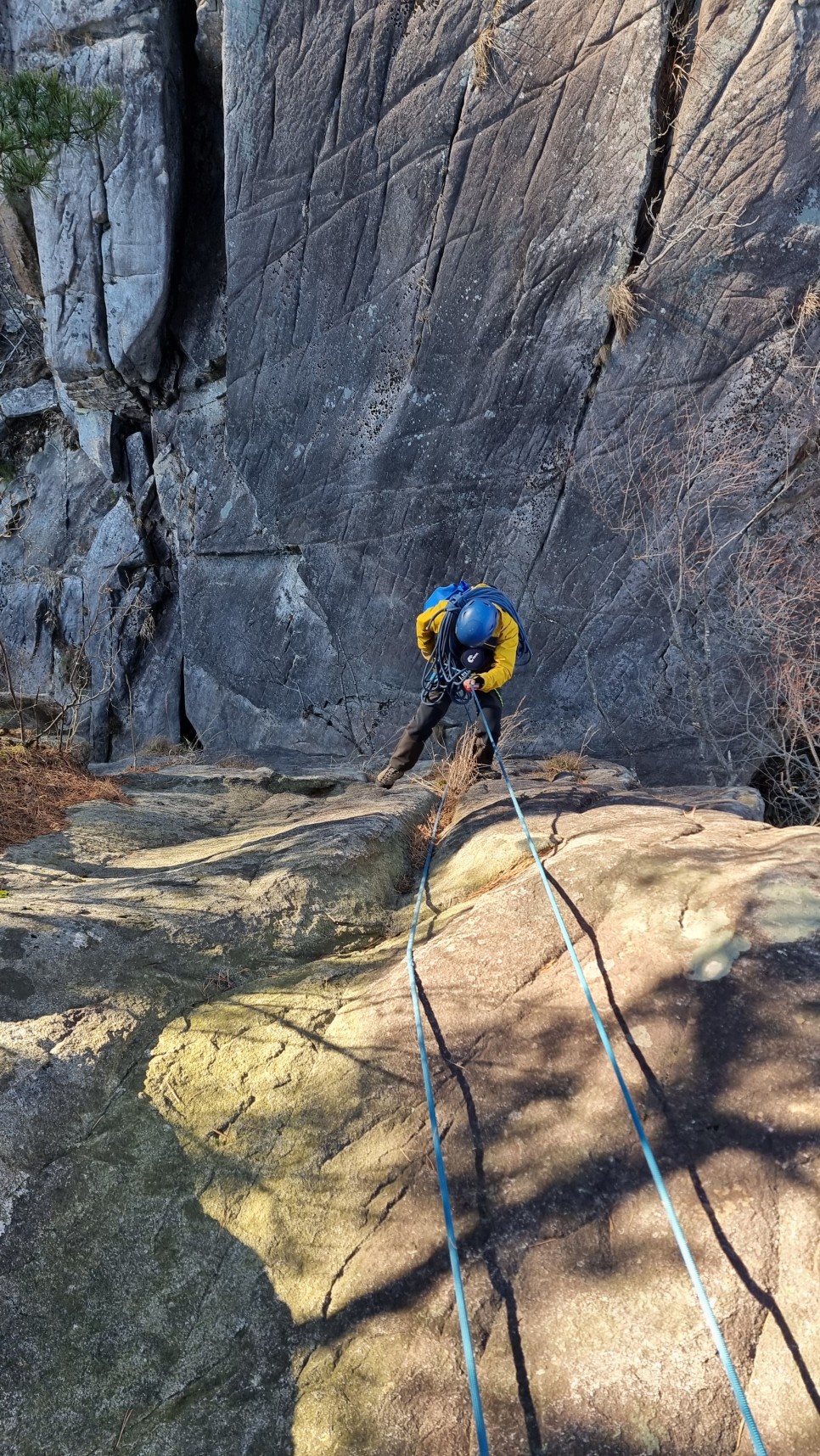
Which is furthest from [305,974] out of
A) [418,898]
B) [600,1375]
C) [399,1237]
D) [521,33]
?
[521,33]

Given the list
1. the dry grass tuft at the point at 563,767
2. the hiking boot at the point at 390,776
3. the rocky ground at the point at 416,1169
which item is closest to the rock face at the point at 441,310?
the dry grass tuft at the point at 563,767

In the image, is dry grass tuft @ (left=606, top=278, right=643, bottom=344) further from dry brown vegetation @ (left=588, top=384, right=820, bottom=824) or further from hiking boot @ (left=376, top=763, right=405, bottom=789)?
hiking boot @ (left=376, top=763, right=405, bottom=789)

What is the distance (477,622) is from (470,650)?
28 cm

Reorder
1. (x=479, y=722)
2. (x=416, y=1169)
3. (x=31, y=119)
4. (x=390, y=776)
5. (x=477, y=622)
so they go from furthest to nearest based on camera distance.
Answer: (x=390, y=776) → (x=479, y=722) → (x=477, y=622) → (x=31, y=119) → (x=416, y=1169)

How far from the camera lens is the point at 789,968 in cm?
274

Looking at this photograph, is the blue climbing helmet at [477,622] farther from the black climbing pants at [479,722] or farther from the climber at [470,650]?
the black climbing pants at [479,722]

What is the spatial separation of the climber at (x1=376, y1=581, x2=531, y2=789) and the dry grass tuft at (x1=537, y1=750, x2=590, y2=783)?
477 millimetres

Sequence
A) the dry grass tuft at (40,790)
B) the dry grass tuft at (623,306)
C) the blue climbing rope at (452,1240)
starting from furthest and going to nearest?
1. the dry grass tuft at (623,306)
2. the dry grass tuft at (40,790)
3. the blue climbing rope at (452,1240)

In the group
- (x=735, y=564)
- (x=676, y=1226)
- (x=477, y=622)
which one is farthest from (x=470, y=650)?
(x=676, y=1226)

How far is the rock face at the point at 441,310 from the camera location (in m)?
7.94

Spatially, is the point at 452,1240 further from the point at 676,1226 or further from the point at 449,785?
the point at 449,785

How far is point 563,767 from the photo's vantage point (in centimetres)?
660

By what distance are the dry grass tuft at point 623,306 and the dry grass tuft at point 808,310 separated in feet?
4.90

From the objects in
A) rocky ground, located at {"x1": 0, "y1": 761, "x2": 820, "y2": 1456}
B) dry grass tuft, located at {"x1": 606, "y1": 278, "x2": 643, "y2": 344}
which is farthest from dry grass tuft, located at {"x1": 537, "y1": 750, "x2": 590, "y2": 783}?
dry grass tuft, located at {"x1": 606, "y1": 278, "x2": 643, "y2": 344}
